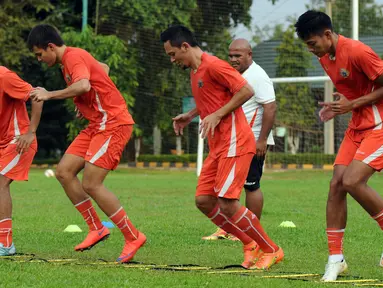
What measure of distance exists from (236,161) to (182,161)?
39111 mm

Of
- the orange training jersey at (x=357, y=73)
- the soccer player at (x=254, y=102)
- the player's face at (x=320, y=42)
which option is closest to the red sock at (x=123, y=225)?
the soccer player at (x=254, y=102)

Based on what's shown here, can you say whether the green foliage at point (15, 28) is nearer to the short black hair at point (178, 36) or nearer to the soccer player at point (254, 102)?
the soccer player at point (254, 102)

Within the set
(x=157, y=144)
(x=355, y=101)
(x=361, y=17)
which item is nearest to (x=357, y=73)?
(x=355, y=101)

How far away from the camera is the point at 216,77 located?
788cm

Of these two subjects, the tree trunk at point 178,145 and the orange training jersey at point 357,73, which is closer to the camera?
the orange training jersey at point 357,73

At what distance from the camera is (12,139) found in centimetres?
917

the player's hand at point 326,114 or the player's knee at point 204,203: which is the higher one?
the player's hand at point 326,114

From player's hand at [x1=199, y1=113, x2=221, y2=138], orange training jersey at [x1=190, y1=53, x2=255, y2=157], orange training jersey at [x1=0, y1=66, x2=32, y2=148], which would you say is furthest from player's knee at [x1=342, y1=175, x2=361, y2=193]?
orange training jersey at [x1=0, y1=66, x2=32, y2=148]

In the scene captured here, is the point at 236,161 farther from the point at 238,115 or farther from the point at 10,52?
the point at 10,52

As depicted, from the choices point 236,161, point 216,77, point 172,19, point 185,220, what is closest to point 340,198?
point 236,161

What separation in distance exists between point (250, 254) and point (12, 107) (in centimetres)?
293

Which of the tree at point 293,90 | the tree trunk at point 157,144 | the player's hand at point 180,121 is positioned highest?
the player's hand at point 180,121

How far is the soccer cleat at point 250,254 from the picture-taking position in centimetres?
822

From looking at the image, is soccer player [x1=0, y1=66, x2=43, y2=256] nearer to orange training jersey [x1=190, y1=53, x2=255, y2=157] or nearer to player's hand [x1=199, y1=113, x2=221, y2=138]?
orange training jersey [x1=190, y1=53, x2=255, y2=157]
